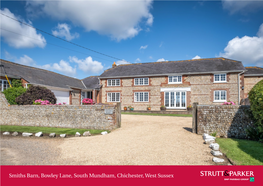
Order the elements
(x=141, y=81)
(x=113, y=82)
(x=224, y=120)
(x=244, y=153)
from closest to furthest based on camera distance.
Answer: (x=244, y=153) → (x=224, y=120) → (x=141, y=81) → (x=113, y=82)

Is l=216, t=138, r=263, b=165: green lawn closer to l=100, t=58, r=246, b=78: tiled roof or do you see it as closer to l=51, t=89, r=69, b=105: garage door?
l=100, t=58, r=246, b=78: tiled roof

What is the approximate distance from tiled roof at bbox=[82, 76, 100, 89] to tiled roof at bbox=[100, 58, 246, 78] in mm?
2282

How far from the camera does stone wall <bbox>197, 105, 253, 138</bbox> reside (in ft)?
23.8

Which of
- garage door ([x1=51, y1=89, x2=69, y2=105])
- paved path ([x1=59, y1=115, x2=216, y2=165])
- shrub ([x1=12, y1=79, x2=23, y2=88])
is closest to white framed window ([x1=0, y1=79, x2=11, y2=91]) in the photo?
shrub ([x1=12, y1=79, x2=23, y2=88])

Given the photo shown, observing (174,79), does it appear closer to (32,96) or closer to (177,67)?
(177,67)

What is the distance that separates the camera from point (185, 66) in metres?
24.8

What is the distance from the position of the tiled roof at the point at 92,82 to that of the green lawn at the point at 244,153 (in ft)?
76.8

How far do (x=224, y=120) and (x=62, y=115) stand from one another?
9.83 metres

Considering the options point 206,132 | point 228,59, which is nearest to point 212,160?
point 206,132

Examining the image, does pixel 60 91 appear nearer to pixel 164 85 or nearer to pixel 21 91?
pixel 21 91

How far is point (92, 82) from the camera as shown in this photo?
99.7ft

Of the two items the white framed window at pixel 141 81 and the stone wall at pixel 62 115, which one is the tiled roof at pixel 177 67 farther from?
the stone wall at pixel 62 115

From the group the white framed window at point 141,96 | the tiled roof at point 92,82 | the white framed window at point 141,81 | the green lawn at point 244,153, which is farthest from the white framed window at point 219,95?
the tiled roof at point 92,82

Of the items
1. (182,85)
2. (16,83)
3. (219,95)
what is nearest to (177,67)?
(182,85)
